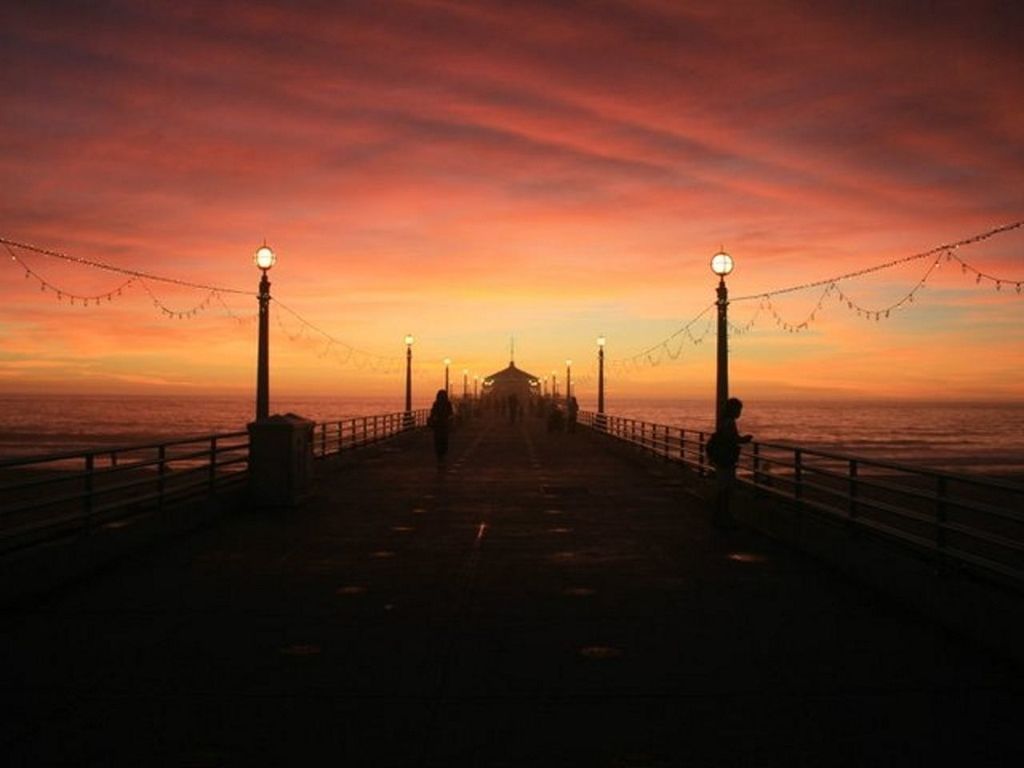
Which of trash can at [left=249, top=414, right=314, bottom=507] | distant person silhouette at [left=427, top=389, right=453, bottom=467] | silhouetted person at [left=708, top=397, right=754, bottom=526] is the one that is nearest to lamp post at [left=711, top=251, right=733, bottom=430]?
silhouetted person at [left=708, top=397, right=754, bottom=526]

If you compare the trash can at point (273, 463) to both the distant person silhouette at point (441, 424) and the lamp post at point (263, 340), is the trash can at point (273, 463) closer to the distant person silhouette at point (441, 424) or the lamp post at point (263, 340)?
the lamp post at point (263, 340)

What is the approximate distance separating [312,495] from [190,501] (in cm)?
445

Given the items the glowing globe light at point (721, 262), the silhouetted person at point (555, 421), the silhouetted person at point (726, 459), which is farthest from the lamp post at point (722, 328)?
the silhouetted person at point (555, 421)

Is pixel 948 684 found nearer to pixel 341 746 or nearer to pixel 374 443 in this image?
pixel 341 746

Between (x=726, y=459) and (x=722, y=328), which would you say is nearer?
(x=726, y=459)

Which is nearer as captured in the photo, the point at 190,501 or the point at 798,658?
the point at 798,658

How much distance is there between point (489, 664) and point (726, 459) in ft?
28.5

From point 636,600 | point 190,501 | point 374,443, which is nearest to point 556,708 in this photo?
point 636,600

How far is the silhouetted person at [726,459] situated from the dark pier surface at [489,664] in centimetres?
184

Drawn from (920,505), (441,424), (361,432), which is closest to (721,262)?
(441,424)

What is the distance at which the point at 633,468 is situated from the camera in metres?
28.0

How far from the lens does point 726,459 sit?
15.2m

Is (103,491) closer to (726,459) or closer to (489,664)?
(489,664)

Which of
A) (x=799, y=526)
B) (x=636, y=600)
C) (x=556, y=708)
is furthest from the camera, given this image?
(x=799, y=526)
